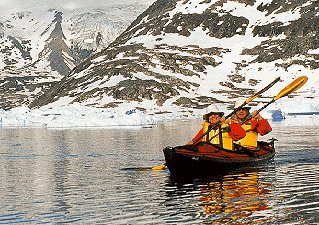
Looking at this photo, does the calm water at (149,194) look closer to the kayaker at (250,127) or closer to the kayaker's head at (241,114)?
the kayaker at (250,127)

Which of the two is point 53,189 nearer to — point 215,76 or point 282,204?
point 282,204

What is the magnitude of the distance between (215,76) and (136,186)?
177m

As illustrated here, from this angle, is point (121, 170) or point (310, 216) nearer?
point (310, 216)

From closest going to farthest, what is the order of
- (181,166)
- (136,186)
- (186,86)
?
(136,186) → (181,166) → (186,86)

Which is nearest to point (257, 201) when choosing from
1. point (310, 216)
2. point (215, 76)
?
point (310, 216)

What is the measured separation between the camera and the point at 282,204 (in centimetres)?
1709

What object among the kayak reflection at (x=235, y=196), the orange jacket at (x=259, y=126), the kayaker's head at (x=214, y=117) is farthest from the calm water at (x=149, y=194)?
the kayaker's head at (x=214, y=117)

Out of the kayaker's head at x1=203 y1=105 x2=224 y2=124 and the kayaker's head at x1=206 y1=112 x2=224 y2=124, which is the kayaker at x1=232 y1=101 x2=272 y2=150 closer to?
the kayaker's head at x1=203 y1=105 x2=224 y2=124

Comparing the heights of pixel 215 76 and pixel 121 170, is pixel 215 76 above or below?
above

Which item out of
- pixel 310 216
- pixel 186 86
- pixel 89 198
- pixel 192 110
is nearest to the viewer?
pixel 310 216

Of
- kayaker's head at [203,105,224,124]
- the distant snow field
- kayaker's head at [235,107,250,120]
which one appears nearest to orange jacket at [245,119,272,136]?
kayaker's head at [235,107,250,120]

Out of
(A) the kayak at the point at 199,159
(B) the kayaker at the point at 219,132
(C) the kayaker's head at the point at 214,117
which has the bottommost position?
(A) the kayak at the point at 199,159

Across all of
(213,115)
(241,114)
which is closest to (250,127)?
(241,114)

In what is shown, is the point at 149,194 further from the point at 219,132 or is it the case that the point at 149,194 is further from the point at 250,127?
the point at 250,127
